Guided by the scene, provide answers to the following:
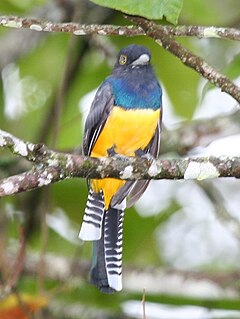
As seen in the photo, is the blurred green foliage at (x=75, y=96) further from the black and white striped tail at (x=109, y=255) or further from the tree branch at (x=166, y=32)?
the tree branch at (x=166, y=32)

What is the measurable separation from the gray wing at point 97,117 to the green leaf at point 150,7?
833mm

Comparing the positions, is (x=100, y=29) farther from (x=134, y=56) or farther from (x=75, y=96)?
(x=75, y=96)

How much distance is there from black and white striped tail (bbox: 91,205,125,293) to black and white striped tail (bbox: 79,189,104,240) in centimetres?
4

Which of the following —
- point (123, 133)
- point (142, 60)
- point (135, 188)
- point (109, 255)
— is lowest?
point (109, 255)

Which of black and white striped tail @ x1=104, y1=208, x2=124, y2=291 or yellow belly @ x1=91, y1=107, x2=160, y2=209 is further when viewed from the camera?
yellow belly @ x1=91, y1=107, x2=160, y2=209

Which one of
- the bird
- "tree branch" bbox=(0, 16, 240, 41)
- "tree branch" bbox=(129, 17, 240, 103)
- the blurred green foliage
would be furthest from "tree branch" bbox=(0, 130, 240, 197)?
the blurred green foliage

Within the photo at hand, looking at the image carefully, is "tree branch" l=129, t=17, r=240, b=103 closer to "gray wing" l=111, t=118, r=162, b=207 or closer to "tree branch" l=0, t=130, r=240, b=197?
"tree branch" l=0, t=130, r=240, b=197

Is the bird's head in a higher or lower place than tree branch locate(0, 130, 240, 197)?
higher

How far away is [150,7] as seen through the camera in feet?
9.64

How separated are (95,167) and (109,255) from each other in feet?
2.13

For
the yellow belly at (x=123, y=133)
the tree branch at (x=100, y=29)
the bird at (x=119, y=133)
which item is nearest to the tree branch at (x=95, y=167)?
the tree branch at (x=100, y=29)

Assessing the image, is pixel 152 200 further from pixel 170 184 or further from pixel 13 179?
pixel 13 179

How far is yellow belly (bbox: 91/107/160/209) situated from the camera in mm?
3748

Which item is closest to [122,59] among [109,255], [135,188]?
[135,188]
